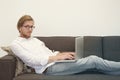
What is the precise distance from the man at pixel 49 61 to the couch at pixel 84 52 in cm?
8

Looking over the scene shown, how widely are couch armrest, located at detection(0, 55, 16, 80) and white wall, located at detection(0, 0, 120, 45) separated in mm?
929

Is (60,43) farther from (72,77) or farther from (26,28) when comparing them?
(72,77)

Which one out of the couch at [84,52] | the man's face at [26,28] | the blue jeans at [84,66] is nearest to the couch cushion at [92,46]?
the couch at [84,52]

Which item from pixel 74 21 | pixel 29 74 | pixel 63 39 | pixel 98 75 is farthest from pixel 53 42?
pixel 98 75

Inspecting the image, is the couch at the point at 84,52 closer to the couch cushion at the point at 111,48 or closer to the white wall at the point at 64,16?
the couch cushion at the point at 111,48

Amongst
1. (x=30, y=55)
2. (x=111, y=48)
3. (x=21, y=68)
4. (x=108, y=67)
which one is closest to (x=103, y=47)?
(x=111, y=48)

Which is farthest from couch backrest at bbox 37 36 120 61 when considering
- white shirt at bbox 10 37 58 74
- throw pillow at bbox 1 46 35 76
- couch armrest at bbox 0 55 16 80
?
couch armrest at bbox 0 55 16 80

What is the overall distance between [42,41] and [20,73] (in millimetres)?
684

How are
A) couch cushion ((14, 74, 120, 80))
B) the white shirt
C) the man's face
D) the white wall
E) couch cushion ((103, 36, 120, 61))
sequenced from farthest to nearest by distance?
the white wall
couch cushion ((103, 36, 120, 61))
the man's face
the white shirt
couch cushion ((14, 74, 120, 80))

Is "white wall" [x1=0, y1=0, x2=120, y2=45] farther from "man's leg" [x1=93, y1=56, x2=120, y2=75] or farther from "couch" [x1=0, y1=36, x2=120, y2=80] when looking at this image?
"man's leg" [x1=93, y1=56, x2=120, y2=75]

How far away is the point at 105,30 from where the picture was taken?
316cm

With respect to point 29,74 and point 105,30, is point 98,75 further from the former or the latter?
point 105,30

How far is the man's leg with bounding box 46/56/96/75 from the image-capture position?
2357 mm

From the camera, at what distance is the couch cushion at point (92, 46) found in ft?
9.29
